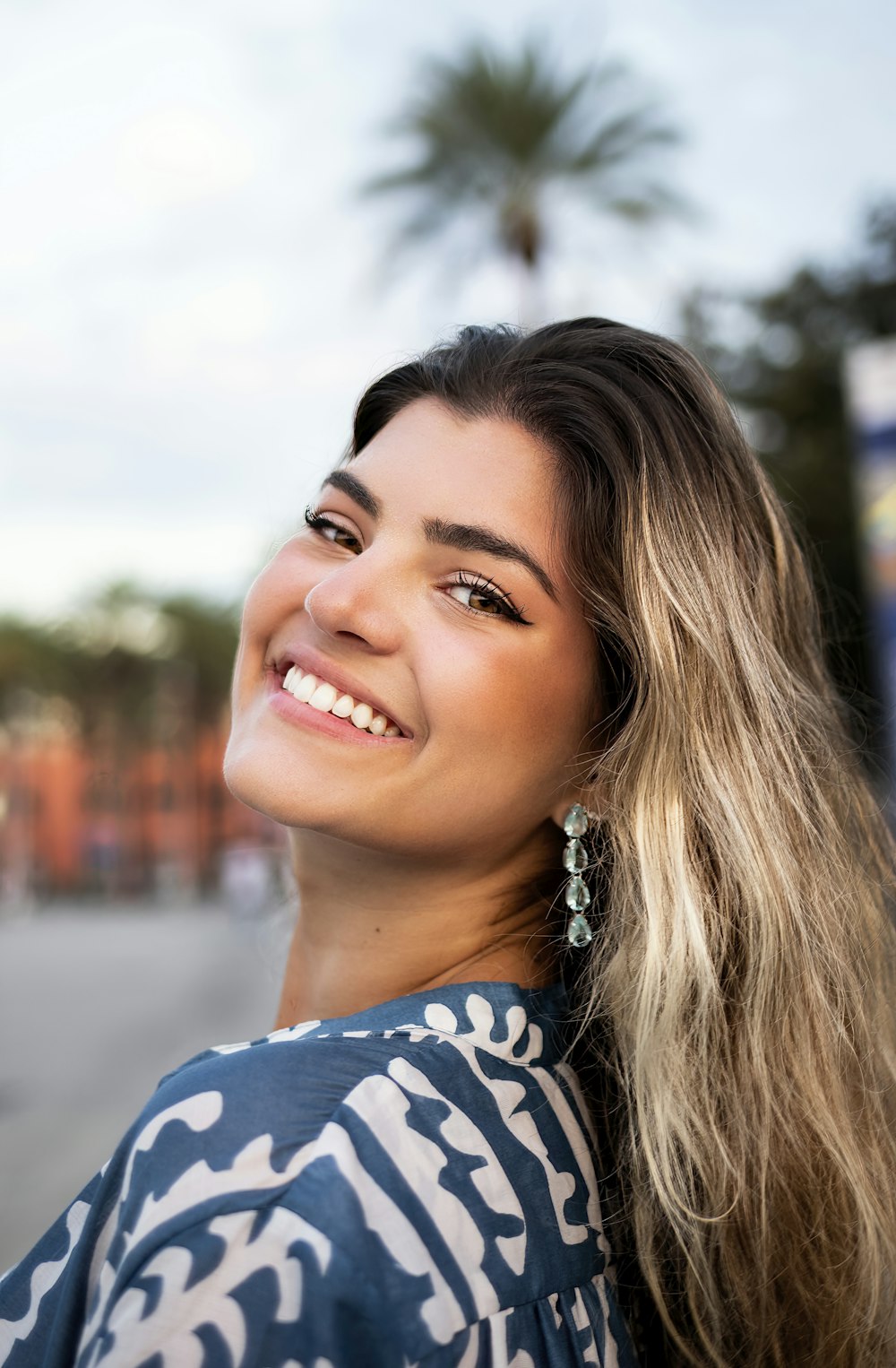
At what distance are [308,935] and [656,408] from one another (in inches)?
40.4

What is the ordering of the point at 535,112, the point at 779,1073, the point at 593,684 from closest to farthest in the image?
1. the point at 779,1073
2. the point at 593,684
3. the point at 535,112

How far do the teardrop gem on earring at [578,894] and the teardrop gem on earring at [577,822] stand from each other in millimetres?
68

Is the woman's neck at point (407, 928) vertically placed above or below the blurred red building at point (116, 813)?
below

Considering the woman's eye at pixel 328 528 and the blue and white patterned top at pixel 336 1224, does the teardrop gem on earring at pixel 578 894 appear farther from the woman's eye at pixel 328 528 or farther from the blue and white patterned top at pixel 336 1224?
the woman's eye at pixel 328 528

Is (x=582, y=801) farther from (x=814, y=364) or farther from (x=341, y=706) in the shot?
(x=814, y=364)

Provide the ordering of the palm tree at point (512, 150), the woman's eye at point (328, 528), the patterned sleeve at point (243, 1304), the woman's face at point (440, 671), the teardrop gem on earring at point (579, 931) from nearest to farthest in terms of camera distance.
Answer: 1. the patterned sleeve at point (243, 1304)
2. the woman's face at point (440, 671)
3. the teardrop gem on earring at point (579, 931)
4. the woman's eye at point (328, 528)
5. the palm tree at point (512, 150)

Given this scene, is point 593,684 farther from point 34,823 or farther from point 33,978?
point 34,823

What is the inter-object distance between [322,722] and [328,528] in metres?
0.40

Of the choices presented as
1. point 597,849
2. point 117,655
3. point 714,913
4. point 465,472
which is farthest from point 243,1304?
point 117,655

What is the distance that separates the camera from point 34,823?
59.6 metres

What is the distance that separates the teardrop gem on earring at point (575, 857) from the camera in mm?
1969

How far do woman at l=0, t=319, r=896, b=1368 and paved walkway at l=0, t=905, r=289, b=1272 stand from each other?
3.78ft

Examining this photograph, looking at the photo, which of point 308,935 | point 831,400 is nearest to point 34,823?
point 831,400

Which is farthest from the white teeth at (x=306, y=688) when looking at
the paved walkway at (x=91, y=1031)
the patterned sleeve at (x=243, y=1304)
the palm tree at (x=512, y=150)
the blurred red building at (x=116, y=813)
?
the blurred red building at (x=116, y=813)
